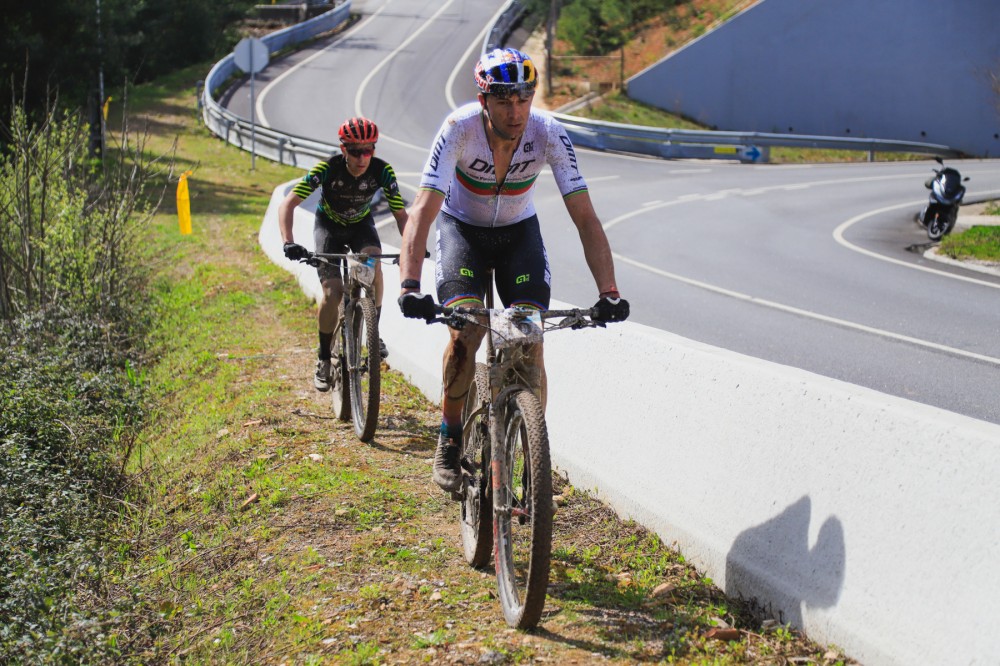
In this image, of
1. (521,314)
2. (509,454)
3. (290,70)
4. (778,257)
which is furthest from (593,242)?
(290,70)

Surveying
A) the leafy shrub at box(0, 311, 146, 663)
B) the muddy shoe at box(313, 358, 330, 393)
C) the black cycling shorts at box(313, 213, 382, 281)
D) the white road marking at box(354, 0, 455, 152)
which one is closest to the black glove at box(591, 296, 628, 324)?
the leafy shrub at box(0, 311, 146, 663)

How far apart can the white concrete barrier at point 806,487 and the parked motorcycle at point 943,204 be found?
15858 millimetres

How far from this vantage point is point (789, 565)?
4.48m

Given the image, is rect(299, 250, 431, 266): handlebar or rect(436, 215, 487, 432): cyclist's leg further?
rect(299, 250, 431, 266): handlebar

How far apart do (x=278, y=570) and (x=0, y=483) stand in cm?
322

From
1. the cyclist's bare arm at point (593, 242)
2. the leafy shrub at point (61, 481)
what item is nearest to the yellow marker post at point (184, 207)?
the leafy shrub at point (61, 481)

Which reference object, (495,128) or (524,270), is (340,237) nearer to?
(524,270)

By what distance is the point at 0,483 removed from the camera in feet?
25.3

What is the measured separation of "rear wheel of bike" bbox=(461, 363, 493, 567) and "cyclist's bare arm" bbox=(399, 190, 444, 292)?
56cm

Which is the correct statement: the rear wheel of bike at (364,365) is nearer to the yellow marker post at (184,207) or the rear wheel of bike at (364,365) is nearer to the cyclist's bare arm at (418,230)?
the cyclist's bare arm at (418,230)

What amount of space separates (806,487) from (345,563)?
2.35 meters

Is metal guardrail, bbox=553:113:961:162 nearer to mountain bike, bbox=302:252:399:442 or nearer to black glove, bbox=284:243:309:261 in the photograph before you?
mountain bike, bbox=302:252:399:442

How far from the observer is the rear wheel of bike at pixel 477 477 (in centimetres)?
511

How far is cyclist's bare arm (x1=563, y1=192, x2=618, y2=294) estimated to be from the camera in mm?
4984
